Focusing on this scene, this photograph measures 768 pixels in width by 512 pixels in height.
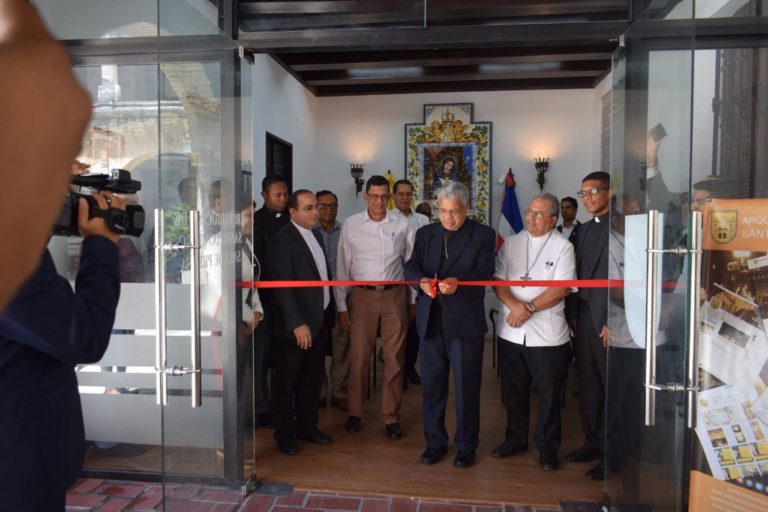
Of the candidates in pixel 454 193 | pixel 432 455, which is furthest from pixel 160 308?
pixel 432 455

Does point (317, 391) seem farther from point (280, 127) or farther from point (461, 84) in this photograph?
point (461, 84)

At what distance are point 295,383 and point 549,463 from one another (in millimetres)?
1695

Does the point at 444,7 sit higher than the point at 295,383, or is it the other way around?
the point at 444,7

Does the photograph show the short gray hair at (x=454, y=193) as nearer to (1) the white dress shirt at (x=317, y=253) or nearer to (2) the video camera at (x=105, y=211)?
(1) the white dress shirt at (x=317, y=253)

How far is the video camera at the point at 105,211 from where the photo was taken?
1338mm

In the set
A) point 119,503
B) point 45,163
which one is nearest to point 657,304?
point 45,163

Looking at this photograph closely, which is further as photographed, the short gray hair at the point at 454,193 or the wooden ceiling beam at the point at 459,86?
the wooden ceiling beam at the point at 459,86

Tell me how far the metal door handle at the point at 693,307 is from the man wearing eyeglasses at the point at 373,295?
225 centimetres

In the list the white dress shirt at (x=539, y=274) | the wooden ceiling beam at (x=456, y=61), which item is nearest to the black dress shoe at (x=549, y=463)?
the white dress shirt at (x=539, y=274)

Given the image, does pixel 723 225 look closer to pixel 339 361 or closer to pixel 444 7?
pixel 444 7

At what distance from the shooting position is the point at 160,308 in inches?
89.1

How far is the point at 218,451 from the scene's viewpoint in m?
3.02

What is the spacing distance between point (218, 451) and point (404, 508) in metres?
1.01

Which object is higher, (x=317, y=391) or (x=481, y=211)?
(x=481, y=211)
